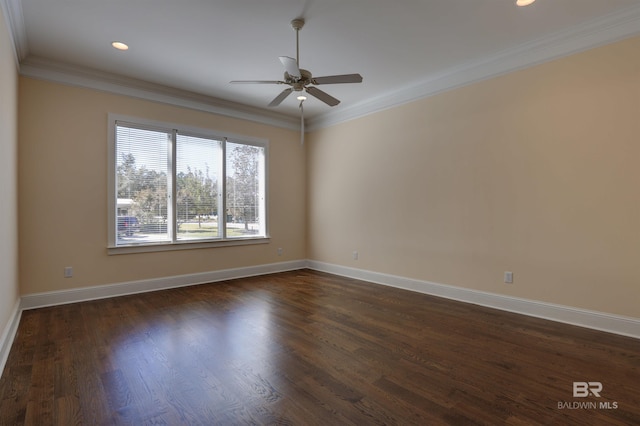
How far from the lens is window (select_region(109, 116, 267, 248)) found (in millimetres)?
4453

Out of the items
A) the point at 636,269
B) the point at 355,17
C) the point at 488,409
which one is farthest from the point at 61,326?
the point at 636,269

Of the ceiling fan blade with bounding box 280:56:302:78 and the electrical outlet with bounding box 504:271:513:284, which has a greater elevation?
the ceiling fan blade with bounding box 280:56:302:78

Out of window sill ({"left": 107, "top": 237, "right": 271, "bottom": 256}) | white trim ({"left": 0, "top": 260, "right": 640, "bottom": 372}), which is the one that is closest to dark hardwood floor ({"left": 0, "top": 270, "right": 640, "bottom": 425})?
white trim ({"left": 0, "top": 260, "right": 640, "bottom": 372})

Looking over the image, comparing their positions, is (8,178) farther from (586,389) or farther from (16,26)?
(586,389)

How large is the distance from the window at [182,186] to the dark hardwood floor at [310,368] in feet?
4.35

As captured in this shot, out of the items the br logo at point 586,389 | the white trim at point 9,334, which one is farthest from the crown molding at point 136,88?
the br logo at point 586,389

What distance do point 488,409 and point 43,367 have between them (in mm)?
3106

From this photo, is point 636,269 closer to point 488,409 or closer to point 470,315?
point 470,315

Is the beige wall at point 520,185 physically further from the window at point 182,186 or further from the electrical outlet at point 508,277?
the window at point 182,186

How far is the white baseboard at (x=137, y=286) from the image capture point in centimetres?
384

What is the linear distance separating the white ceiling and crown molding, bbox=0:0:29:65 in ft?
0.05

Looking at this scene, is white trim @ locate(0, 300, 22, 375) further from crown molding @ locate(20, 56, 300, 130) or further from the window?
crown molding @ locate(20, 56, 300, 130)

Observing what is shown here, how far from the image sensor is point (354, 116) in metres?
5.58

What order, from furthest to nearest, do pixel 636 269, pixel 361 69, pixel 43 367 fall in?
pixel 361 69, pixel 636 269, pixel 43 367
